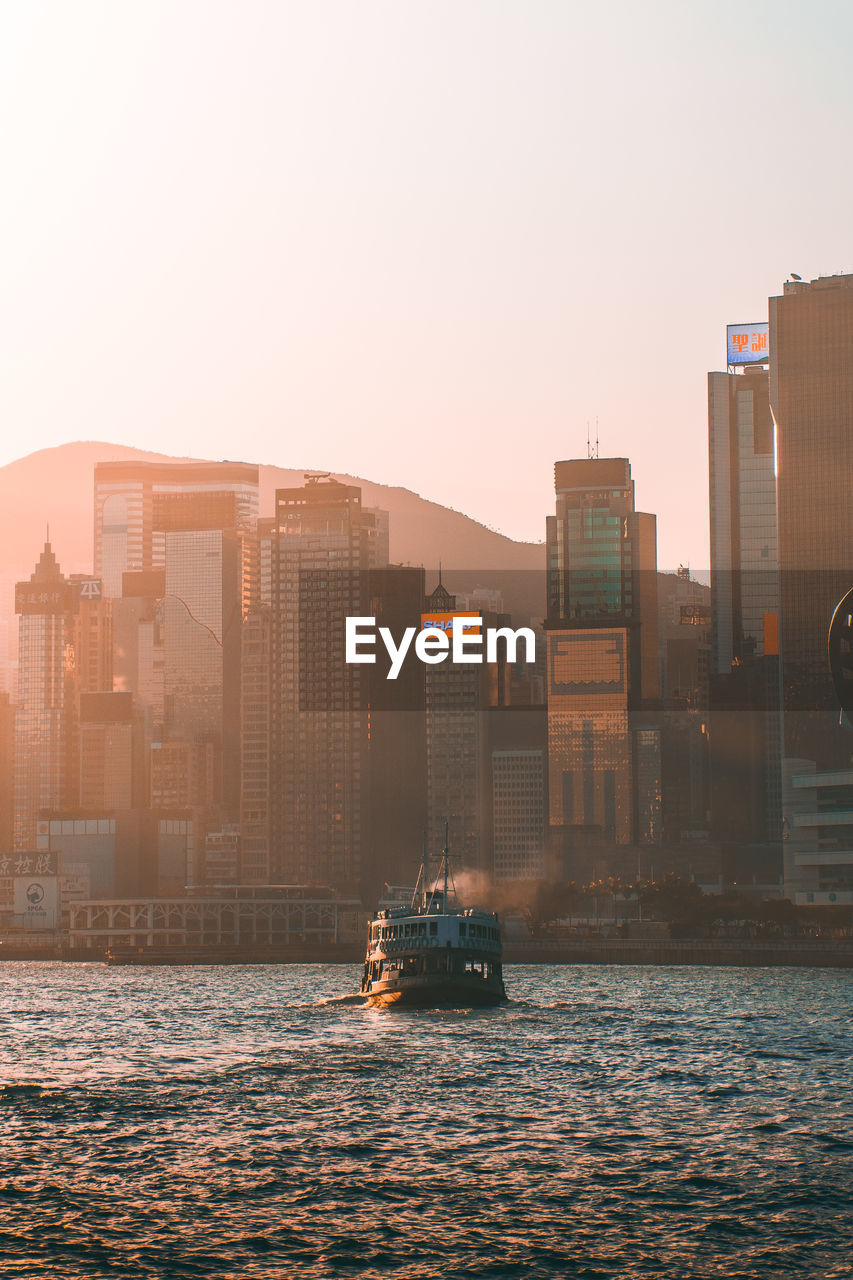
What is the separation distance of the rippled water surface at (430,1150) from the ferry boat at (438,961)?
39.2ft

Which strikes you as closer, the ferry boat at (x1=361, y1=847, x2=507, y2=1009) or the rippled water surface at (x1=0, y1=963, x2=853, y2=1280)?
the rippled water surface at (x1=0, y1=963, x2=853, y2=1280)

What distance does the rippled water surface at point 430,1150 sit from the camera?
5512 centimetres

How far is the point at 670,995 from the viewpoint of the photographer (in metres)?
175

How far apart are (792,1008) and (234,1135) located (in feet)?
284

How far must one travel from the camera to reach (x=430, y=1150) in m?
73.8

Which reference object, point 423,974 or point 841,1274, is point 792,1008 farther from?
point 841,1274

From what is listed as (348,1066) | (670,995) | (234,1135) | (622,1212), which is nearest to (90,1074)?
(348,1066)

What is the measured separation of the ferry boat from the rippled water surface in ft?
39.2

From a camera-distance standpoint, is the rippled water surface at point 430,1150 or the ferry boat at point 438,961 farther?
the ferry boat at point 438,961

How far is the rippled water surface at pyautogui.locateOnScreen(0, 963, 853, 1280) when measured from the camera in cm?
5512

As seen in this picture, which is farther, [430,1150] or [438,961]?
[438,961]

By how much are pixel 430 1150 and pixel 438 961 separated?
71.6 meters

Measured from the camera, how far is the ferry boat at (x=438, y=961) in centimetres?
14488

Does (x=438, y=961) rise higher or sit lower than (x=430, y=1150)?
higher
